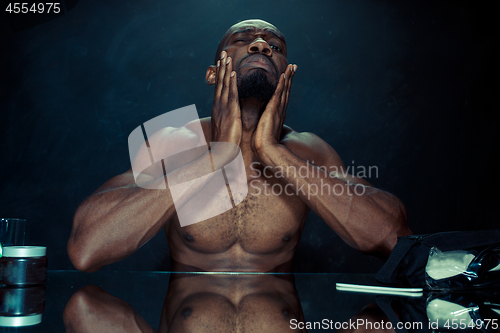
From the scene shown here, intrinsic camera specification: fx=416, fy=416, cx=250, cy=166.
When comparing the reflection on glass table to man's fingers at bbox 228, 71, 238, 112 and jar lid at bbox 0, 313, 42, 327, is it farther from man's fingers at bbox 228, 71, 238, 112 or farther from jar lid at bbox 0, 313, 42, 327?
man's fingers at bbox 228, 71, 238, 112

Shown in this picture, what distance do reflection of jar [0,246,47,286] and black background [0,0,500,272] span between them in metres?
0.94

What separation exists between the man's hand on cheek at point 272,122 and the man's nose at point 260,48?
99 millimetres

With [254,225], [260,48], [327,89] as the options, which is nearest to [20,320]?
[254,225]

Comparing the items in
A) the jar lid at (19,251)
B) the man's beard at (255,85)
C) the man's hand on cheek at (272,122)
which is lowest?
the jar lid at (19,251)

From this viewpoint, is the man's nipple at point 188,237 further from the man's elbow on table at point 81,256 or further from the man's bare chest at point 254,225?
the man's elbow on table at point 81,256

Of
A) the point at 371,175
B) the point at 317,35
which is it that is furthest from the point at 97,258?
the point at 317,35

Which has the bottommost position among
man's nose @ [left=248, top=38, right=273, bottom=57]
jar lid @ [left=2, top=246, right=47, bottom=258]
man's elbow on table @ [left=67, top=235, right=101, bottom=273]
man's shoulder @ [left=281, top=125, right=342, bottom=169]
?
man's elbow on table @ [left=67, top=235, right=101, bottom=273]

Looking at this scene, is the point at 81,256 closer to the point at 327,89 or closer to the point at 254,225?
the point at 254,225

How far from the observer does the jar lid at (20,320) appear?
0.52 m

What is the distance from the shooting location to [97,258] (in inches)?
39.2

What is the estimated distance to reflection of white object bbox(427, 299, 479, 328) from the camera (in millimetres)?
557

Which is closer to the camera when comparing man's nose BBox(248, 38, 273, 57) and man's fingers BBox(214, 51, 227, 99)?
man's fingers BBox(214, 51, 227, 99)

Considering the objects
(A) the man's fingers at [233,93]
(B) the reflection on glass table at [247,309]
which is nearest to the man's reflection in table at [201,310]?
(B) the reflection on glass table at [247,309]

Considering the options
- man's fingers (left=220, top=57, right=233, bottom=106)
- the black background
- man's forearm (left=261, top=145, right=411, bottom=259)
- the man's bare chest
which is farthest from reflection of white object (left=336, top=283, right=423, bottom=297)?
the black background
